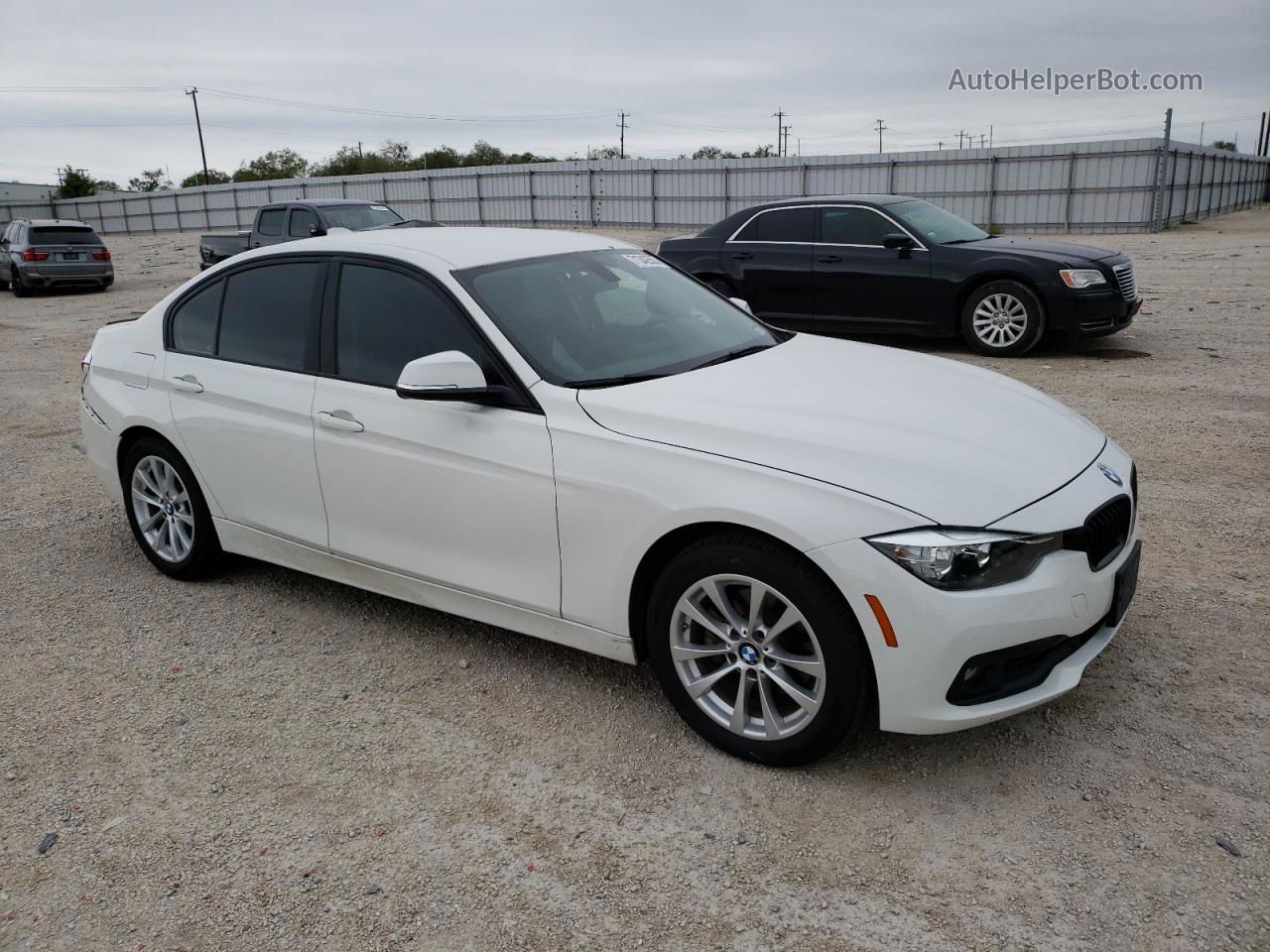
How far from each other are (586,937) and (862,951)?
0.69m

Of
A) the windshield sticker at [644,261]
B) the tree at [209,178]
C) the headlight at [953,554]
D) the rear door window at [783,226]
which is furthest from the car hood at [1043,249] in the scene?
the tree at [209,178]

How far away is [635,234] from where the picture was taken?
33.0 meters

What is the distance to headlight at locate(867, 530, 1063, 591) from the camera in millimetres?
2834

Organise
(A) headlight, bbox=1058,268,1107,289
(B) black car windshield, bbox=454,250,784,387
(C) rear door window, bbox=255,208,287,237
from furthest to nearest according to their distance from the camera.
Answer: (C) rear door window, bbox=255,208,287,237, (A) headlight, bbox=1058,268,1107,289, (B) black car windshield, bbox=454,250,784,387

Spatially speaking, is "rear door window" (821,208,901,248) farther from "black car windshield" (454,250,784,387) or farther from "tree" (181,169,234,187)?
"tree" (181,169,234,187)

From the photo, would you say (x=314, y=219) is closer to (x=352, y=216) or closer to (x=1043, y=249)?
(x=352, y=216)

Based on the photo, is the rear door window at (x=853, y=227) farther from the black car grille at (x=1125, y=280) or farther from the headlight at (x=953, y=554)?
the headlight at (x=953, y=554)

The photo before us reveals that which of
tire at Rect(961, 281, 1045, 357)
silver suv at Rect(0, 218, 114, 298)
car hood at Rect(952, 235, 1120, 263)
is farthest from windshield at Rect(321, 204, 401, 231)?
tire at Rect(961, 281, 1045, 357)

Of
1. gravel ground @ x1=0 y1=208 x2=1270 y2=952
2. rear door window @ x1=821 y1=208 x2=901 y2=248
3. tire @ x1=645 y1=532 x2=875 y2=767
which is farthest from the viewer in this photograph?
rear door window @ x1=821 y1=208 x2=901 y2=248

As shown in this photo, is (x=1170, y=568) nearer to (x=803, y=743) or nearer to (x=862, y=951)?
(x=803, y=743)

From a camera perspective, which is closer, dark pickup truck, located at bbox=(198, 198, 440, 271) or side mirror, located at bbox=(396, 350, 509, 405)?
side mirror, located at bbox=(396, 350, 509, 405)

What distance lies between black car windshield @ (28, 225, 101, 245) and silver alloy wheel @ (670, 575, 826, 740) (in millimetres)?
23207

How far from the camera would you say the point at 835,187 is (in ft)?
106

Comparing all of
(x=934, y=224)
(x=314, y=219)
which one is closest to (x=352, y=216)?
(x=314, y=219)
